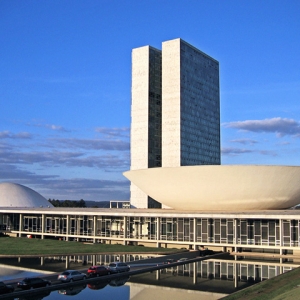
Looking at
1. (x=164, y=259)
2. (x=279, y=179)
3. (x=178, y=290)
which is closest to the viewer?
(x=178, y=290)

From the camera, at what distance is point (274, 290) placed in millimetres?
21406

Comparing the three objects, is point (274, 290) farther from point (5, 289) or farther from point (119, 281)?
point (5, 289)

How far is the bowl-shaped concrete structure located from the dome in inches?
1057

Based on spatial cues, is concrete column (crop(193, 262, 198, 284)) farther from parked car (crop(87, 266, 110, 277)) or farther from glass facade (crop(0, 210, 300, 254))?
glass facade (crop(0, 210, 300, 254))

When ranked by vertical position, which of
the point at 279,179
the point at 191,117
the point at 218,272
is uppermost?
the point at 191,117

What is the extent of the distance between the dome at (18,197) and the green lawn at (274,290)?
45.1 meters

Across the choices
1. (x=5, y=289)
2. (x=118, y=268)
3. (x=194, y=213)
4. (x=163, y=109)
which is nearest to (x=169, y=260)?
(x=118, y=268)

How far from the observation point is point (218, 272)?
28.5 m

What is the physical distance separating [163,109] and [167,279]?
54386 mm

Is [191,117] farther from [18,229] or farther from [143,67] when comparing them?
[18,229]

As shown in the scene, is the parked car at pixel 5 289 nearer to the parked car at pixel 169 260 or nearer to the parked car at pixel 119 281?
the parked car at pixel 119 281

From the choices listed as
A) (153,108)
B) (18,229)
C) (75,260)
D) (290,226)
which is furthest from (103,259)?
(153,108)

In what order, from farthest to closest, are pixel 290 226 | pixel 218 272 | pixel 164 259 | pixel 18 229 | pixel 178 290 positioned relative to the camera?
pixel 18 229, pixel 290 226, pixel 164 259, pixel 218 272, pixel 178 290

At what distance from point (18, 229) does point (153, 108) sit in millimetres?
33480
